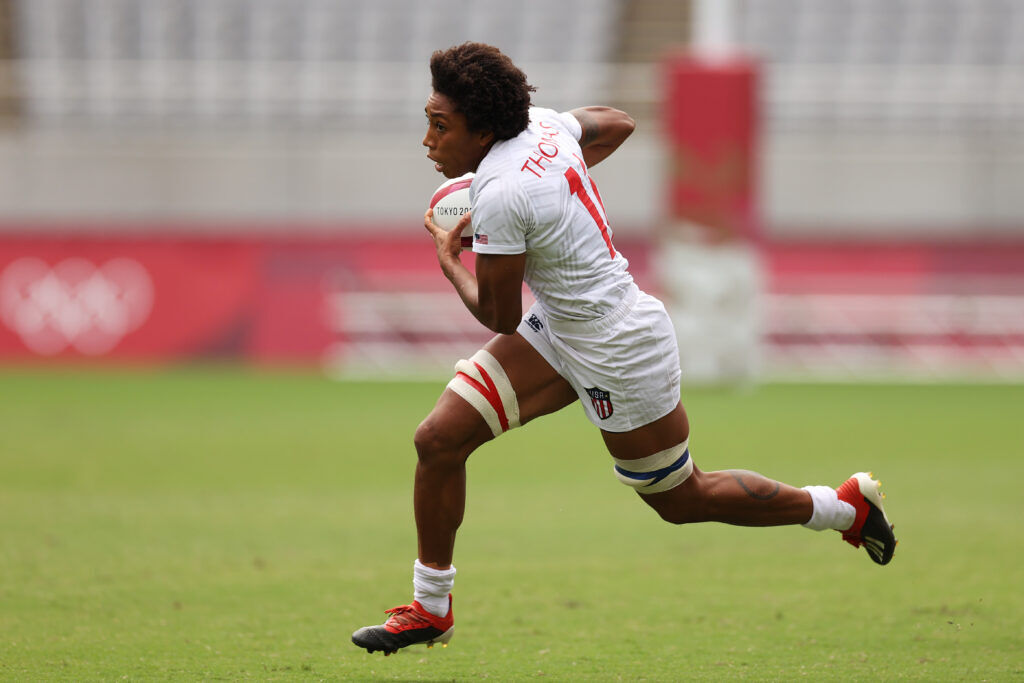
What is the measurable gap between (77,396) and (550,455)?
5.80m

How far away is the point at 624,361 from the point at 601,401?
173mm

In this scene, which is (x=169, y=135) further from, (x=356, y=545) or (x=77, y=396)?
(x=356, y=545)

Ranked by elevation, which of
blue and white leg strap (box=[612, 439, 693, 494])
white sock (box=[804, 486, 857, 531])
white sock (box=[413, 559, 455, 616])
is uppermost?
blue and white leg strap (box=[612, 439, 693, 494])

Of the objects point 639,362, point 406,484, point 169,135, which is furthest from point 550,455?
point 169,135

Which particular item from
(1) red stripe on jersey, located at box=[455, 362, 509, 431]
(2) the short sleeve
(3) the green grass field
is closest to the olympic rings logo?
(3) the green grass field

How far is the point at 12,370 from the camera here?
15734 mm

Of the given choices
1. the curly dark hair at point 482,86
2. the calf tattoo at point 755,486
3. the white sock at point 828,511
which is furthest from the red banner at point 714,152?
the curly dark hair at point 482,86

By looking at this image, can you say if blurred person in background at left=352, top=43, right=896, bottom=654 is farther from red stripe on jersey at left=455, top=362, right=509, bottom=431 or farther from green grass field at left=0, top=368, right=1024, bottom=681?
green grass field at left=0, top=368, right=1024, bottom=681

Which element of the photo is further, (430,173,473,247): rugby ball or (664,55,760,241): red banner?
(664,55,760,241): red banner

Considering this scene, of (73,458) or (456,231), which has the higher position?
(456,231)

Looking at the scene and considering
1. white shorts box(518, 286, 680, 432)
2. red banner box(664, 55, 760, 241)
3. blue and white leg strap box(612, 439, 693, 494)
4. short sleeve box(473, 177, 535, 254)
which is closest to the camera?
short sleeve box(473, 177, 535, 254)

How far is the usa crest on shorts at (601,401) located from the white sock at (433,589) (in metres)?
0.77

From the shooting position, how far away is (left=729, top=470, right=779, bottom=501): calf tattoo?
4.82 m

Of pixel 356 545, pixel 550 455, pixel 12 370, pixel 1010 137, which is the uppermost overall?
pixel 1010 137
